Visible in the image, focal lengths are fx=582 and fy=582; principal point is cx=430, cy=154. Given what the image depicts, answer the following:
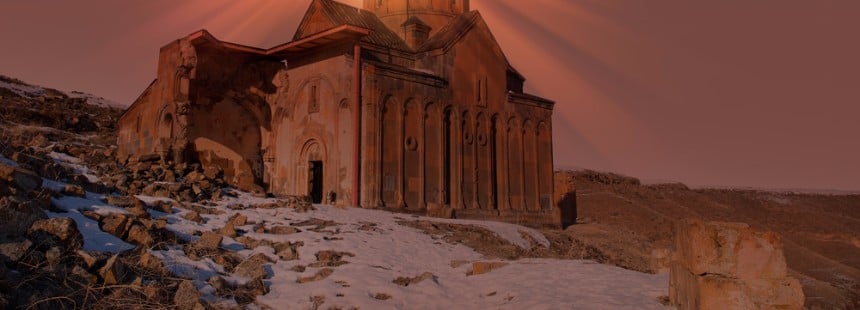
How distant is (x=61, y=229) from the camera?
7309 mm

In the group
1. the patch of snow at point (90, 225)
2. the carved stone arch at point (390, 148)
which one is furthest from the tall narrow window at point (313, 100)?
the patch of snow at point (90, 225)

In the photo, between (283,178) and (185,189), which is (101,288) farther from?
(283,178)

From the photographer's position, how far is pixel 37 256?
6609 millimetres

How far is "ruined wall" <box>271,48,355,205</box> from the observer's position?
63.3ft

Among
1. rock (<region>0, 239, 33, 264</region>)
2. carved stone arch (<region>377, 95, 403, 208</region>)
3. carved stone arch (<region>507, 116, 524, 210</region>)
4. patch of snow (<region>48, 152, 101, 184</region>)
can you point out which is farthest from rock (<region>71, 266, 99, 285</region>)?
carved stone arch (<region>507, 116, 524, 210</region>)

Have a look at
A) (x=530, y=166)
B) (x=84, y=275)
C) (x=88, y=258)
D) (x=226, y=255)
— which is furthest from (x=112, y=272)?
→ (x=530, y=166)

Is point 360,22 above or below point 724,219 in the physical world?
above

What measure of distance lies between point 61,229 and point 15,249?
848 mm

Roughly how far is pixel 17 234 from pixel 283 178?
47.4ft

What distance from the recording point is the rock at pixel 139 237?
8.59 m

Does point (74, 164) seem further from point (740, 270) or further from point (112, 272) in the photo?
point (740, 270)

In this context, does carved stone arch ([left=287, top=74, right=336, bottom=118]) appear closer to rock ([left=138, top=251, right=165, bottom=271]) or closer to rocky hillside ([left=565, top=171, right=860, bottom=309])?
rocky hillside ([left=565, top=171, right=860, bottom=309])

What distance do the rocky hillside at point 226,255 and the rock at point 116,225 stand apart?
2 centimetres

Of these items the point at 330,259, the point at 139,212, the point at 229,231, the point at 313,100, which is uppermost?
the point at 313,100
